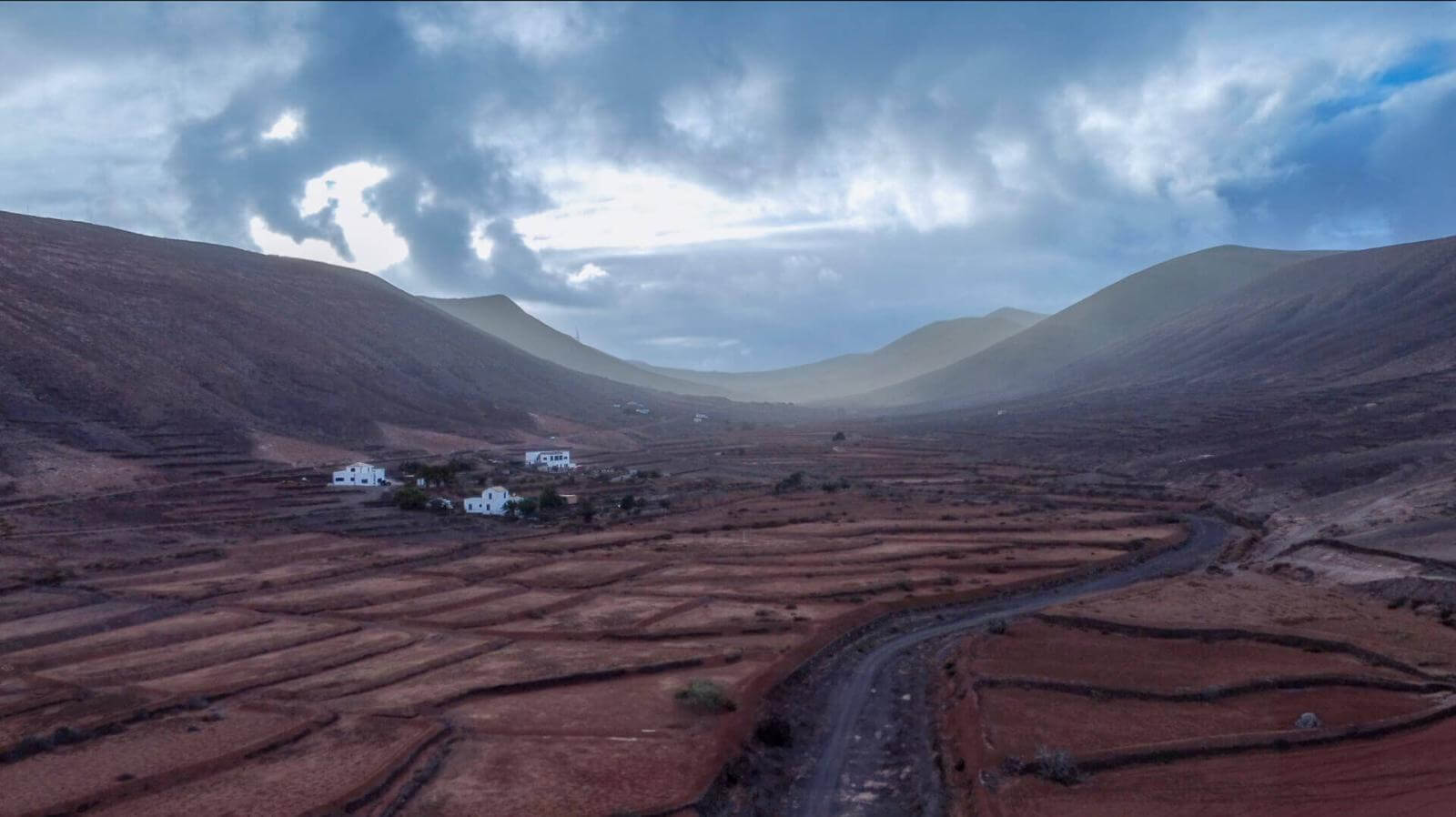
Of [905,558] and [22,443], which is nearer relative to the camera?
[905,558]

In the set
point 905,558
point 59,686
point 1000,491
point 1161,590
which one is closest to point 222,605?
point 59,686

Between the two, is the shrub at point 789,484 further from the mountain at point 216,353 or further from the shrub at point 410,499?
the mountain at point 216,353

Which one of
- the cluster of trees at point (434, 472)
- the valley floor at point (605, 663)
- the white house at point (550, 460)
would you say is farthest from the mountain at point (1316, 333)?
the cluster of trees at point (434, 472)

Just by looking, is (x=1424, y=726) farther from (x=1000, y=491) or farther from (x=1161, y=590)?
(x=1000, y=491)

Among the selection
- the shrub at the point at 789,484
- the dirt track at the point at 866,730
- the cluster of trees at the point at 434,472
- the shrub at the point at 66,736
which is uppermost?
the cluster of trees at the point at 434,472

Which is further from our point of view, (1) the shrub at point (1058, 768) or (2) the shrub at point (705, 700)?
(2) the shrub at point (705, 700)

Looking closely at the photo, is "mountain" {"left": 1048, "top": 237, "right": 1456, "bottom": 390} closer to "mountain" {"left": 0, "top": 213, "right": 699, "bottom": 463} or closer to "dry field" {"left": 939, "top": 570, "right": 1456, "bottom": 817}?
"dry field" {"left": 939, "top": 570, "right": 1456, "bottom": 817}
